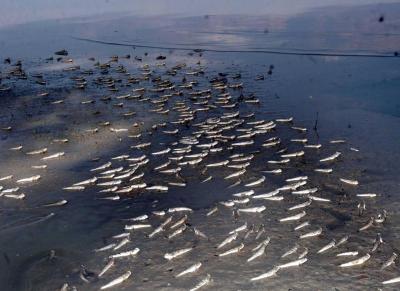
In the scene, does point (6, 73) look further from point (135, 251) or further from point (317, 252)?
point (317, 252)

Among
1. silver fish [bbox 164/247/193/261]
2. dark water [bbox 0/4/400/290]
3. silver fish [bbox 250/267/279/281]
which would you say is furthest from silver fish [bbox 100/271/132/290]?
silver fish [bbox 250/267/279/281]

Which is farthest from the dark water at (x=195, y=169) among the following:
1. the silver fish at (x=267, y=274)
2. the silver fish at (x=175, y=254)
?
the silver fish at (x=175, y=254)

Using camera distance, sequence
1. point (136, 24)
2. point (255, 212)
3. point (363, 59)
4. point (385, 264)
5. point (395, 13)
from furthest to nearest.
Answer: point (136, 24), point (395, 13), point (363, 59), point (255, 212), point (385, 264)

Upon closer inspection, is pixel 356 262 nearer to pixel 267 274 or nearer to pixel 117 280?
pixel 267 274

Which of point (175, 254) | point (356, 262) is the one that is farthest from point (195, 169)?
point (356, 262)

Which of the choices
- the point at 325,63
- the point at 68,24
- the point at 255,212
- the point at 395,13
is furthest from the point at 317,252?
the point at 68,24

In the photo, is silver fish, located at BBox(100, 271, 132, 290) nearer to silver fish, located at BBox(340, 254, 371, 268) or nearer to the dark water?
the dark water

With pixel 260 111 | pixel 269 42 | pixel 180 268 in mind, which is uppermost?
pixel 269 42

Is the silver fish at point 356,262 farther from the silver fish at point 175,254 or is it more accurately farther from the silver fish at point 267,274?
the silver fish at point 175,254
